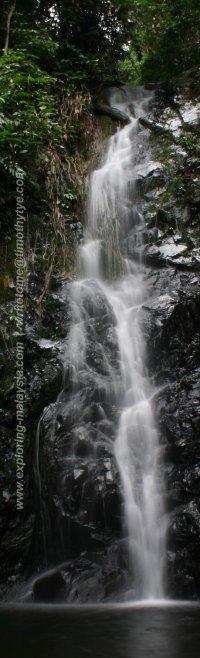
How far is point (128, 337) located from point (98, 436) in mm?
1563

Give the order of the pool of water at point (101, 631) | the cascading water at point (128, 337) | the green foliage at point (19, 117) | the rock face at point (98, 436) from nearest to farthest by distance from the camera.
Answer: the pool of water at point (101, 631), the rock face at point (98, 436), the cascading water at point (128, 337), the green foliage at point (19, 117)

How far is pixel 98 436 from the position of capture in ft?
18.0

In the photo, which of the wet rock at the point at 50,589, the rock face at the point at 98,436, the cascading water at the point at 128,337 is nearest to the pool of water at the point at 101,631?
the wet rock at the point at 50,589

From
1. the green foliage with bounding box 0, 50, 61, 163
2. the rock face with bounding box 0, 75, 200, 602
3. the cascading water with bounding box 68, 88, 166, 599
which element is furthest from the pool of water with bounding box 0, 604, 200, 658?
the green foliage with bounding box 0, 50, 61, 163

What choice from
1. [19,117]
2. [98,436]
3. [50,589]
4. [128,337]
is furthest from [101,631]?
[19,117]

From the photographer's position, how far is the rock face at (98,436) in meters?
4.77

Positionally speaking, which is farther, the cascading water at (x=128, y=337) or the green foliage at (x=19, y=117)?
the green foliage at (x=19, y=117)

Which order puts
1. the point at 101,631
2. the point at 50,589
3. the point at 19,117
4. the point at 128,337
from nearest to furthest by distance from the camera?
1. the point at 101,631
2. the point at 50,589
3. the point at 128,337
4. the point at 19,117

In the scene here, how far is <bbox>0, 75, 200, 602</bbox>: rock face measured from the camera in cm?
477

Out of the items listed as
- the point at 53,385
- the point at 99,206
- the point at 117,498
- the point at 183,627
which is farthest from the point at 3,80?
the point at 183,627

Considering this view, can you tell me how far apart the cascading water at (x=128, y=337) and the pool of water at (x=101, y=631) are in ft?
2.05

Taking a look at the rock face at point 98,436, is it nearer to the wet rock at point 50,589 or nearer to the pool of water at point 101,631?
the wet rock at point 50,589

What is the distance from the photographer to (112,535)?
4918mm

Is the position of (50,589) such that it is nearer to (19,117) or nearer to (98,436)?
(98,436)
